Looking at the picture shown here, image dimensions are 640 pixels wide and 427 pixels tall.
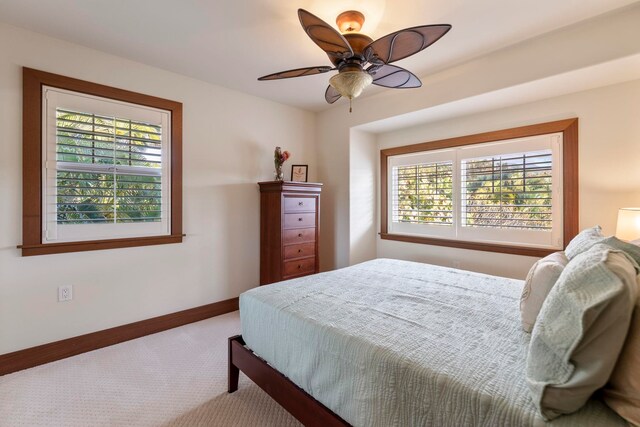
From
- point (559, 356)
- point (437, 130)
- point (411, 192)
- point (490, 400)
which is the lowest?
point (490, 400)

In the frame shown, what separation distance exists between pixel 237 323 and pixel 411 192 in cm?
255

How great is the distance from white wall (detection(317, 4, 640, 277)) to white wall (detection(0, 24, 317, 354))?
131 cm

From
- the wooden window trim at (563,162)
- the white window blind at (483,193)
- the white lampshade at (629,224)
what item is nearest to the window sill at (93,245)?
the white window blind at (483,193)

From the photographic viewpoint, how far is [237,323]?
123 inches

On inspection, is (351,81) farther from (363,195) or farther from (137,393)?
(137,393)

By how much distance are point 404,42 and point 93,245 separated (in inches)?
110

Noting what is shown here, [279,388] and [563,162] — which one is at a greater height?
[563,162]

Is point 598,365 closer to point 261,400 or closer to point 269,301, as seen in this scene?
point 269,301

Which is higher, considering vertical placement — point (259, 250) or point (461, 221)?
point (461, 221)

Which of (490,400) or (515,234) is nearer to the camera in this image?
(490,400)

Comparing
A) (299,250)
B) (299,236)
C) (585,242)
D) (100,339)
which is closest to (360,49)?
(585,242)

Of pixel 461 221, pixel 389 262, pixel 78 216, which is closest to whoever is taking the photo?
pixel 78 216

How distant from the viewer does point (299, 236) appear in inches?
139

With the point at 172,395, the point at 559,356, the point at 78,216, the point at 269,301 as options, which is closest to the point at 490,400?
the point at 559,356
